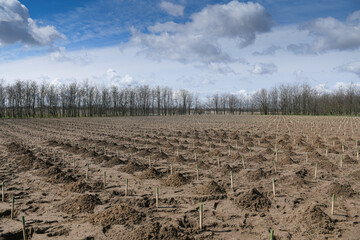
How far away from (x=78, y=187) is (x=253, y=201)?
5.77m

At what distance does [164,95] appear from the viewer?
115625 mm

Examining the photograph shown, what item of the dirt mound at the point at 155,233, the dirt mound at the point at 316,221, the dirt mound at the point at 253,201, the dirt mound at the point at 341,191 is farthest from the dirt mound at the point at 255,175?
the dirt mound at the point at 155,233

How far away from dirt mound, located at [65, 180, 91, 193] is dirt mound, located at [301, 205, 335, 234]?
21.9 feet

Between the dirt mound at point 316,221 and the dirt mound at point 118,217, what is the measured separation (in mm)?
4009

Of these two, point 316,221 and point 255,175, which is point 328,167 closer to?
point 255,175

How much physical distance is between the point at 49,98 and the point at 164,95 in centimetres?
5128

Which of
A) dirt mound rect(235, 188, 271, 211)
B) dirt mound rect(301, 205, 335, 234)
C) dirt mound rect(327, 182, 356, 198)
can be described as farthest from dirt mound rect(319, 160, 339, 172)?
dirt mound rect(301, 205, 335, 234)

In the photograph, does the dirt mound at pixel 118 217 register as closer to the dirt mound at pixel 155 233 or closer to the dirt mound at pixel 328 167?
the dirt mound at pixel 155 233

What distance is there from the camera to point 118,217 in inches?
230

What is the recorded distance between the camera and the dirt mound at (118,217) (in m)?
5.73

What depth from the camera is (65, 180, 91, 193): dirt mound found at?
313 inches

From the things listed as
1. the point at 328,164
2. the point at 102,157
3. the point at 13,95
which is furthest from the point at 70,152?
the point at 13,95

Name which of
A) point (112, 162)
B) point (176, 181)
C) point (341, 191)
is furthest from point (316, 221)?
point (112, 162)

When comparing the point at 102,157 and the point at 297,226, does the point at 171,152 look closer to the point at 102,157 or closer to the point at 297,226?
the point at 102,157
